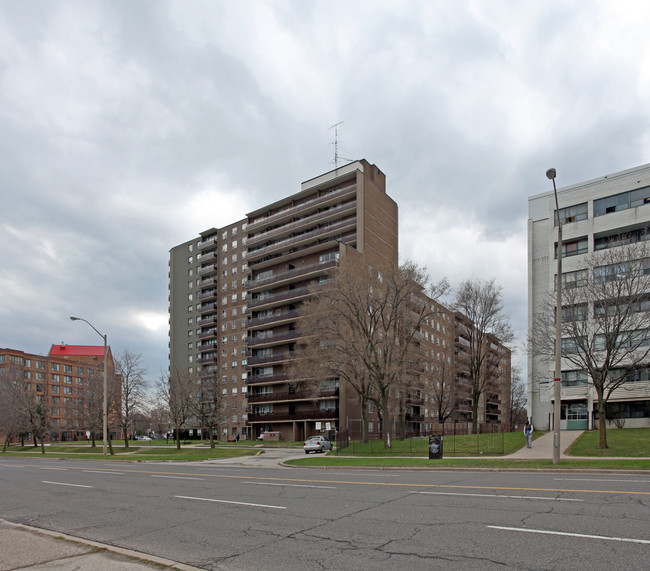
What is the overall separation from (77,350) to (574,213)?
14456 cm

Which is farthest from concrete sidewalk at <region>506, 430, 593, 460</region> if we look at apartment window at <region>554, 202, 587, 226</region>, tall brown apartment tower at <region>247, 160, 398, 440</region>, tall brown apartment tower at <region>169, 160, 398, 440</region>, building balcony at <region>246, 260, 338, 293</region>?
building balcony at <region>246, 260, 338, 293</region>

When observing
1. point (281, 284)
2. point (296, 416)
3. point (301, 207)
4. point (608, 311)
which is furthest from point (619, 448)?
point (301, 207)

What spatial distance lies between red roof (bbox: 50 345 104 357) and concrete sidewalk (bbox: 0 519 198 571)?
15575cm

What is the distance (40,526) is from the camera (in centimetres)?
1063

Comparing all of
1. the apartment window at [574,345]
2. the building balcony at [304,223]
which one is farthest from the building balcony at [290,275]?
the apartment window at [574,345]

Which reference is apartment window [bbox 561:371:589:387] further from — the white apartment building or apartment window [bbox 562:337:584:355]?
apartment window [bbox 562:337:584:355]

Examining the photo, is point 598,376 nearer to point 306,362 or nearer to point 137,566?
point 306,362

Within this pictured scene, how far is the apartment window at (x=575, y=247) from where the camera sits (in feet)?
172

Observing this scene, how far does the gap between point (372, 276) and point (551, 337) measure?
1404cm

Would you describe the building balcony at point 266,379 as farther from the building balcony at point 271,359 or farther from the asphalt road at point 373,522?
the asphalt road at point 373,522

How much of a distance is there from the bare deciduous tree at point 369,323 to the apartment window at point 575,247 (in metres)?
20.5

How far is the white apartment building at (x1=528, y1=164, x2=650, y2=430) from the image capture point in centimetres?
4803

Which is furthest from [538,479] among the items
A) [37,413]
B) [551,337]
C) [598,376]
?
[37,413]

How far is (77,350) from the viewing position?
154m
